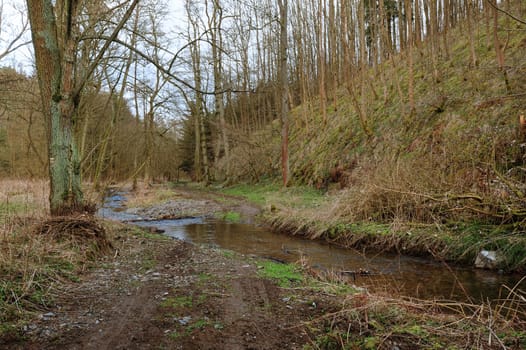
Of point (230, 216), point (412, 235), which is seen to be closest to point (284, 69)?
point (230, 216)

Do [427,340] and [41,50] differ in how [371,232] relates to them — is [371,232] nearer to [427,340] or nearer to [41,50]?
[427,340]

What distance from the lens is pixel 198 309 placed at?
378cm

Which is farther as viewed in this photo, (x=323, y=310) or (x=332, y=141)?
(x=332, y=141)

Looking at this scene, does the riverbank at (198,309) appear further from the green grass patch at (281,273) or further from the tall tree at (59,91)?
the tall tree at (59,91)

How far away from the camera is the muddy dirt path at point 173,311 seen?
3.05 m

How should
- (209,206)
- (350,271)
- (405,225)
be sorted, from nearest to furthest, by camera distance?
(350,271), (405,225), (209,206)

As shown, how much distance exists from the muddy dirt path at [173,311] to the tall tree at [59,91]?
144 centimetres

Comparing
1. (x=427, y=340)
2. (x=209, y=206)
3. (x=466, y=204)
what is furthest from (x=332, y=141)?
(x=427, y=340)

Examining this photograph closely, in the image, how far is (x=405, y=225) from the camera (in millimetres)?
8008

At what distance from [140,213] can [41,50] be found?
1053 centimetres

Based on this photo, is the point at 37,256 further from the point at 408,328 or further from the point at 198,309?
the point at 408,328

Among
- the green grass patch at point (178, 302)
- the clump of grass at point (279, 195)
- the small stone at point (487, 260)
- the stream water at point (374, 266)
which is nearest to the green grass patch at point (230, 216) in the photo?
the clump of grass at point (279, 195)

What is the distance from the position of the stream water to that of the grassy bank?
0.32 m

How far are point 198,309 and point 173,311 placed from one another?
0.27 meters
